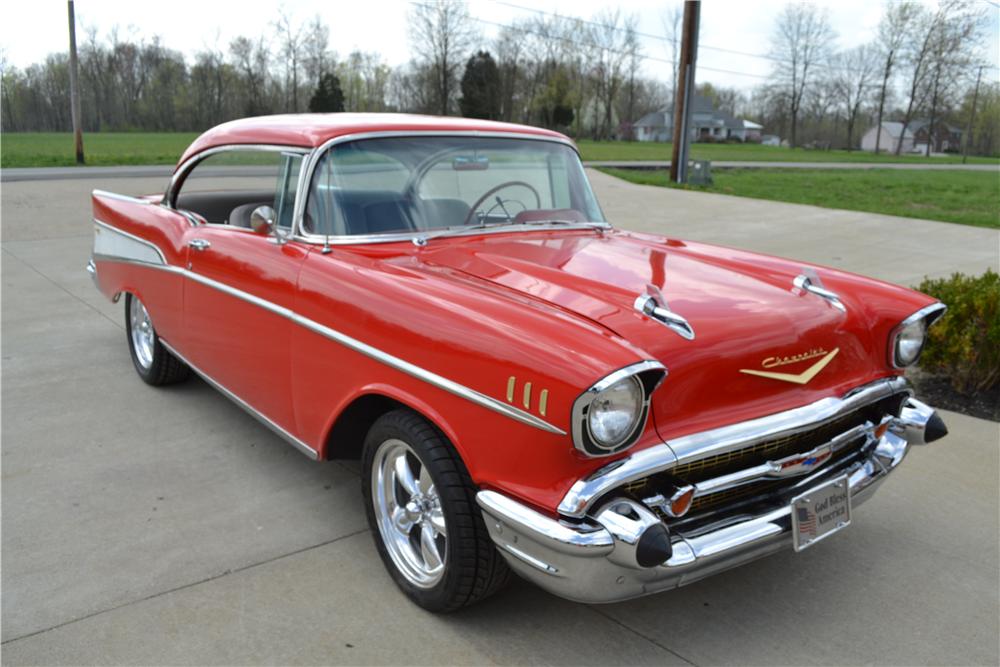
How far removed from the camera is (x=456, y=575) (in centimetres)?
233

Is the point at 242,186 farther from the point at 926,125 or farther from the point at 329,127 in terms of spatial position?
the point at 926,125

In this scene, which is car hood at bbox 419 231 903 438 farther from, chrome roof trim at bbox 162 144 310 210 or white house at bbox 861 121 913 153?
white house at bbox 861 121 913 153

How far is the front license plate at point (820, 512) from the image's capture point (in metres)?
2.30

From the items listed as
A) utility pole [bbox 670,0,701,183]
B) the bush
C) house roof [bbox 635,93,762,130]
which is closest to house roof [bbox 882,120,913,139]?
house roof [bbox 635,93,762,130]

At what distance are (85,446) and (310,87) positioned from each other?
60724mm

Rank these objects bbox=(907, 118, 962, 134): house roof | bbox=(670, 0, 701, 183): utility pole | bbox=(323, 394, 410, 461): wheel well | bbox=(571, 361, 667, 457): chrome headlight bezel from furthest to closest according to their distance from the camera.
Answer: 1. bbox=(907, 118, 962, 134): house roof
2. bbox=(670, 0, 701, 183): utility pole
3. bbox=(323, 394, 410, 461): wheel well
4. bbox=(571, 361, 667, 457): chrome headlight bezel

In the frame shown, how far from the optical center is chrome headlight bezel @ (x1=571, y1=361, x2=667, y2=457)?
1945 millimetres

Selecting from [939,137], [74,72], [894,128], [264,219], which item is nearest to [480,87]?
[74,72]

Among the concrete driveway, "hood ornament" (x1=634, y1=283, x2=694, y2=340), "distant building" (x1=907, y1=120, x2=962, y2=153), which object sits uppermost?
"distant building" (x1=907, y1=120, x2=962, y2=153)

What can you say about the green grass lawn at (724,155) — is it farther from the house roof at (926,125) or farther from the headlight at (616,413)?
the headlight at (616,413)

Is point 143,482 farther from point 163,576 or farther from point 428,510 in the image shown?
point 428,510

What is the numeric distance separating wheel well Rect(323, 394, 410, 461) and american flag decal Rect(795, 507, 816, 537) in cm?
133

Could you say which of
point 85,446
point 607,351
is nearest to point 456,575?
point 607,351

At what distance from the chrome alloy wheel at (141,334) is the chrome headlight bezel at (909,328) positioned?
151 inches
